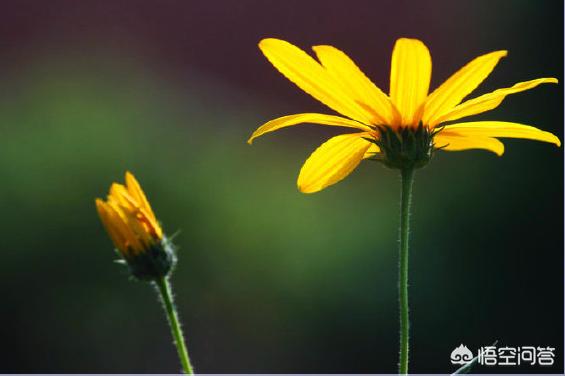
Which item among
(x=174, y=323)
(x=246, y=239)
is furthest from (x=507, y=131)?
(x=246, y=239)

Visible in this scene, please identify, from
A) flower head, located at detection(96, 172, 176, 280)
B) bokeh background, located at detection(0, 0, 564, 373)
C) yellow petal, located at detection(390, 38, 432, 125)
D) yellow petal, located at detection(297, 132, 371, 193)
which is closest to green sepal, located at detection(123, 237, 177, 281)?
flower head, located at detection(96, 172, 176, 280)

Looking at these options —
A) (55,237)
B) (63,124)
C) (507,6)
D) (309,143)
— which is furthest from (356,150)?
(507,6)

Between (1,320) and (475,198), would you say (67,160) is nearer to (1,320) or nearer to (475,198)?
(1,320)

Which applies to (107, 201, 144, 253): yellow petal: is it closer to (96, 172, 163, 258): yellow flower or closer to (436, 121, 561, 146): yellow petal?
(96, 172, 163, 258): yellow flower

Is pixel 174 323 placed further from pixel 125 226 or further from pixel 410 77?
pixel 410 77

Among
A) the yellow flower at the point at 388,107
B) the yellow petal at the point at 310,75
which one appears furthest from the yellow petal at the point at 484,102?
the yellow petal at the point at 310,75

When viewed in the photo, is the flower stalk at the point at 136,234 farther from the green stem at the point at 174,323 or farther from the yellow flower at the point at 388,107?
the yellow flower at the point at 388,107
